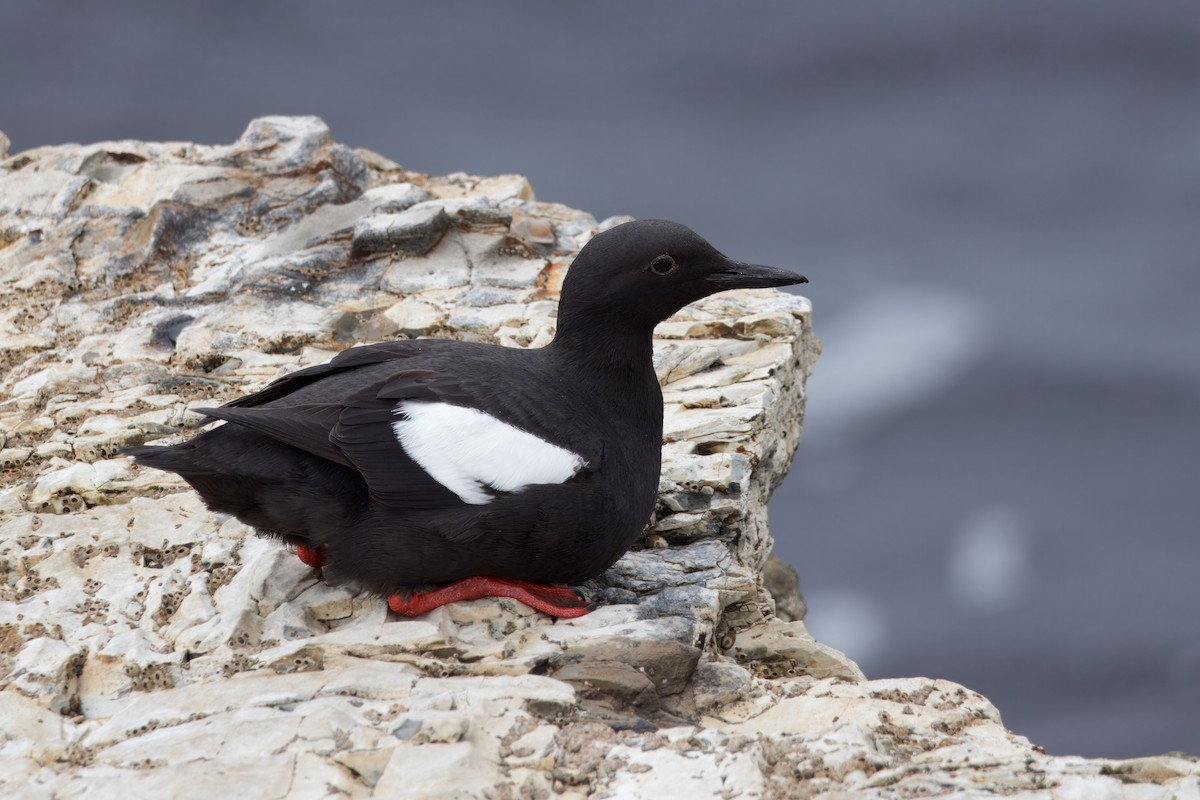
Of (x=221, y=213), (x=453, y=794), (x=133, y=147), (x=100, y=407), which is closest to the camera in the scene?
(x=453, y=794)

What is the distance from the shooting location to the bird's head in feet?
16.3

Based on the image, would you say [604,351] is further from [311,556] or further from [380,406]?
[311,556]

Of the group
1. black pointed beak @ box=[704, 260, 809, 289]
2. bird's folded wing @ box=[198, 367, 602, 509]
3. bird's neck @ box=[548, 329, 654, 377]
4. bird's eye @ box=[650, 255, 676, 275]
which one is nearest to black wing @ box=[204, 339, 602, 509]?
bird's folded wing @ box=[198, 367, 602, 509]

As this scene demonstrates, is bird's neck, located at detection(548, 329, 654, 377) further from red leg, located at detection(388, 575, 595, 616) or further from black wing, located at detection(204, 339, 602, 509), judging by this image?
red leg, located at detection(388, 575, 595, 616)

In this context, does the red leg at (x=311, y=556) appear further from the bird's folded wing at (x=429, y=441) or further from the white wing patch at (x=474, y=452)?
the white wing patch at (x=474, y=452)

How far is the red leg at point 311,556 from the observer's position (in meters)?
4.82

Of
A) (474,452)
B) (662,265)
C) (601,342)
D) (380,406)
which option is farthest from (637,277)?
(380,406)

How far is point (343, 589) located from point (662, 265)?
5.45 feet

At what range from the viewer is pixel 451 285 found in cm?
703

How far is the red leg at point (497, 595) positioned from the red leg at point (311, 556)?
0.35 metres

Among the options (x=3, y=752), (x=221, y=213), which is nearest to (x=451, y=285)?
(x=221, y=213)

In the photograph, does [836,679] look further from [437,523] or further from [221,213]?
[221,213]

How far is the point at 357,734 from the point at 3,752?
1.04 m

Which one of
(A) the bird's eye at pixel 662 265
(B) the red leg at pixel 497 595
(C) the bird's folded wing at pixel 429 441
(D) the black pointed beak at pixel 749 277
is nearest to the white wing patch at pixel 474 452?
(C) the bird's folded wing at pixel 429 441
